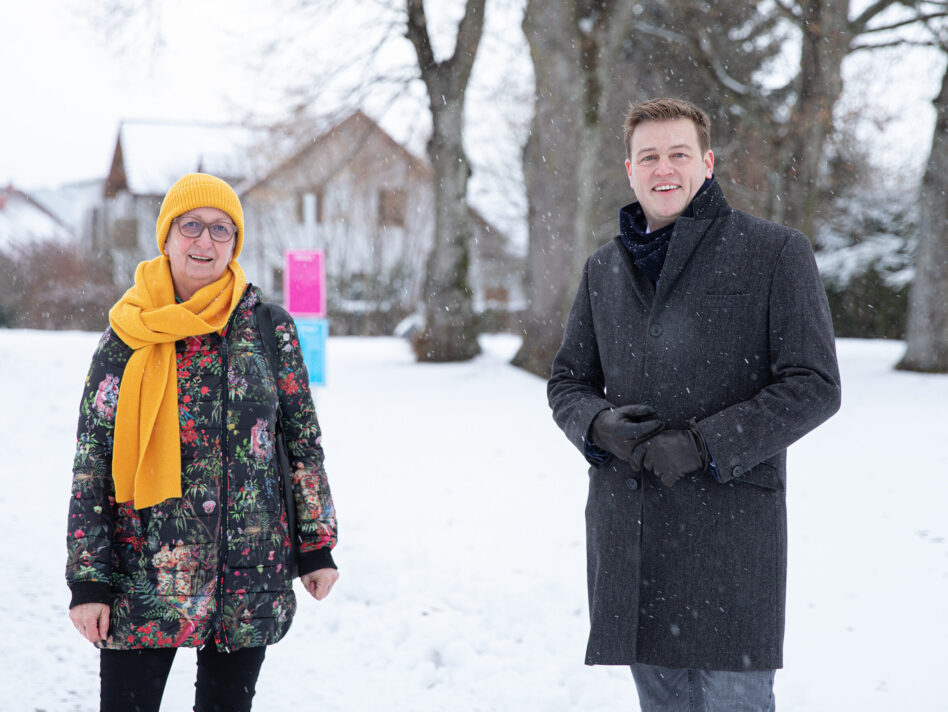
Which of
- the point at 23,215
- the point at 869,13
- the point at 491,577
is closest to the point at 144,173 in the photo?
the point at 23,215

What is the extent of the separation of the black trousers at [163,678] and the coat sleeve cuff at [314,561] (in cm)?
25

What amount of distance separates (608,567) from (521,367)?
11206 mm

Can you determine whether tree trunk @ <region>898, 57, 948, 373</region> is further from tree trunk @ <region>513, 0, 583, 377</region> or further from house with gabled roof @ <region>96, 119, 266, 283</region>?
house with gabled roof @ <region>96, 119, 266, 283</region>

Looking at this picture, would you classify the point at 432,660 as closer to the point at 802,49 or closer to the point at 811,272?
the point at 811,272

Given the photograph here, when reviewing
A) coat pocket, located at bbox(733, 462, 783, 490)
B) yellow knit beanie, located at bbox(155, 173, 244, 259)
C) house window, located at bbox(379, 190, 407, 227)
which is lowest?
coat pocket, located at bbox(733, 462, 783, 490)

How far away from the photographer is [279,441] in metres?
2.60

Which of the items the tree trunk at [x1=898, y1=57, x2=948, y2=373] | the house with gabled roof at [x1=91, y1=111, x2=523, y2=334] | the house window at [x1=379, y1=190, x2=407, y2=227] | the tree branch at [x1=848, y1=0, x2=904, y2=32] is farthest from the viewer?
the house window at [x1=379, y1=190, x2=407, y2=227]

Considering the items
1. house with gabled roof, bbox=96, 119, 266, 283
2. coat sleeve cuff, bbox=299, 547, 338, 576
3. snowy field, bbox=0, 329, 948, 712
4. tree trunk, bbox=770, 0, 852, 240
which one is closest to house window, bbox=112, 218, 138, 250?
house with gabled roof, bbox=96, 119, 266, 283

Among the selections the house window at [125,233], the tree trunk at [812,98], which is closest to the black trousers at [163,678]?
the tree trunk at [812,98]

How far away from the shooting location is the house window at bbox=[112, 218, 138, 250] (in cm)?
3062

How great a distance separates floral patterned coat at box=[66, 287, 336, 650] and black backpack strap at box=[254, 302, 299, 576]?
2 cm

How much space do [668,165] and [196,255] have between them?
136cm

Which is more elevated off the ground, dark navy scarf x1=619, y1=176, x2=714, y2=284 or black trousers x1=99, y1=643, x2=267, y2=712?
dark navy scarf x1=619, y1=176, x2=714, y2=284

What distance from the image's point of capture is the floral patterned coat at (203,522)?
2.34 meters
